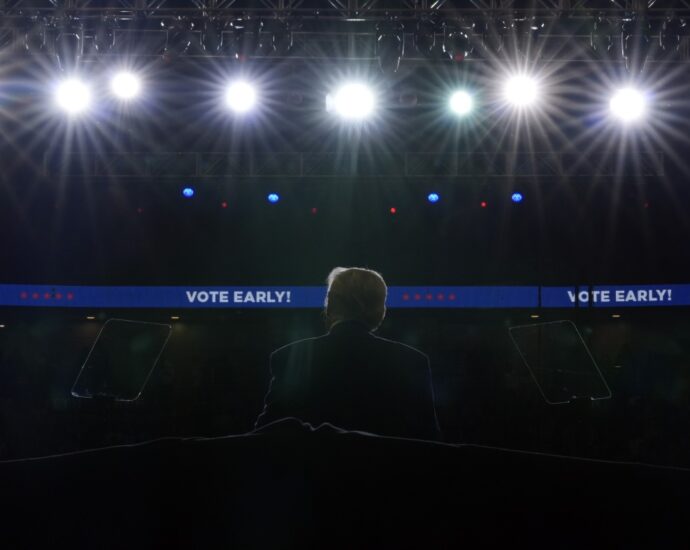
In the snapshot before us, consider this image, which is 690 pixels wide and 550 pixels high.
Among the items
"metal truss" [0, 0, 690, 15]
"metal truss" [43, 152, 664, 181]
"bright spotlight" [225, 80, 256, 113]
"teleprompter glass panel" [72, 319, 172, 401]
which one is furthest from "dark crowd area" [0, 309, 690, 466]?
"metal truss" [0, 0, 690, 15]

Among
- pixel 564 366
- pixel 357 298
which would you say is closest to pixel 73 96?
pixel 357 298

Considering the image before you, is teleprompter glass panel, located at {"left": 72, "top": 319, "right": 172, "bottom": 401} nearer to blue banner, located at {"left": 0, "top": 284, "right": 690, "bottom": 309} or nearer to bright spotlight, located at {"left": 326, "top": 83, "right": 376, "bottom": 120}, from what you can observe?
blue banner, located at {"left": 0, "top": 284, "right": 690, "bottom": 309}

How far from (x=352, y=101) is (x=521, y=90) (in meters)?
1.47

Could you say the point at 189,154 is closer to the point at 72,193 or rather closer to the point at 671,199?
the point at 72,193

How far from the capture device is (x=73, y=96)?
6.13m

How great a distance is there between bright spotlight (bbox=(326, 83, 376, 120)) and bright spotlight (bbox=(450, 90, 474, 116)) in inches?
33.9

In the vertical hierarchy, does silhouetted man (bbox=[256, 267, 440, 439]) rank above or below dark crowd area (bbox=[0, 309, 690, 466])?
below

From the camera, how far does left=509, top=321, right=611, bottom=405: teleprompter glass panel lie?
8.91 meters

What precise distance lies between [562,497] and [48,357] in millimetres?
9306

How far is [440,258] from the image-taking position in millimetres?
8656

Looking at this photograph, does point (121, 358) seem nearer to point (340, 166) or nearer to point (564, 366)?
point (340, 166)

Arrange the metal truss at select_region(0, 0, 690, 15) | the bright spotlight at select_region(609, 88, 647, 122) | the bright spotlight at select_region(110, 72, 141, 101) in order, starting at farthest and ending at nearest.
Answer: the bright spotlight at select_region(609, 88, 647, 122), the bright spotlight at select_region(110, 72, 141, 101), the metal truss at select_region(0, 0, 690, 15)

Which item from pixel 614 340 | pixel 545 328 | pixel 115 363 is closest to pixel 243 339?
pixel 115 363

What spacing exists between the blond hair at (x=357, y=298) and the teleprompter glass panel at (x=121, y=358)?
761 cm
